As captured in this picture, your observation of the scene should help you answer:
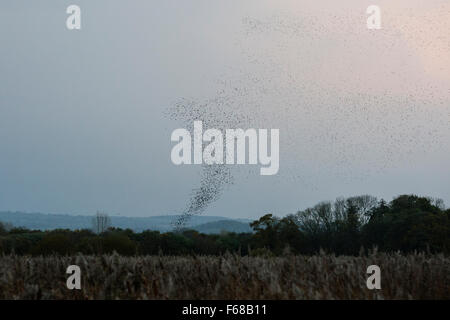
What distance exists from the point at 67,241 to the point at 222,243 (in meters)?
7.90

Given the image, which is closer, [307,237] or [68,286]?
[68,286]

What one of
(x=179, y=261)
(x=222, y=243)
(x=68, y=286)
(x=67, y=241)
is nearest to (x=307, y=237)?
(x=222, y=243)

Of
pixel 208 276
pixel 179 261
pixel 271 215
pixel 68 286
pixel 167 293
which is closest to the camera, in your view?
pixel 167 293

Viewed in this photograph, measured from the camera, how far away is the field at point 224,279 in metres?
9.80

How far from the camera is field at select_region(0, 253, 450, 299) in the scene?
980 cm

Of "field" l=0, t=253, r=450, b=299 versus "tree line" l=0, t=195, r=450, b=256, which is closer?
"field" l=0, t=253, r=450, b=299

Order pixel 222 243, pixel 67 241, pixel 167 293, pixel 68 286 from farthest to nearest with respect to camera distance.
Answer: pixel 222 243 < pixel 67 241 < pixel 68 286 < pixel 167 293

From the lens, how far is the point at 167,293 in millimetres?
9438

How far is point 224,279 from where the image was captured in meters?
10.5

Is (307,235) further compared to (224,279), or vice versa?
(307,235)

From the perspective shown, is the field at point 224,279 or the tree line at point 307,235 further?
the tree line at point 307,235

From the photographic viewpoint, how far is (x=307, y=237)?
30141 mm
